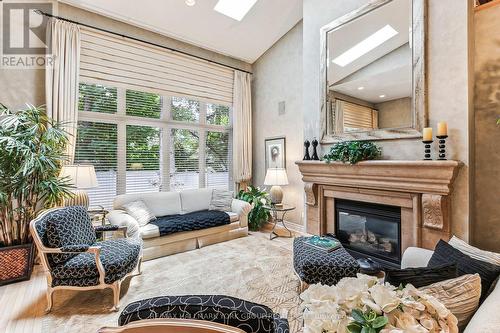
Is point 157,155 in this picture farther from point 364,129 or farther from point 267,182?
point 364,129

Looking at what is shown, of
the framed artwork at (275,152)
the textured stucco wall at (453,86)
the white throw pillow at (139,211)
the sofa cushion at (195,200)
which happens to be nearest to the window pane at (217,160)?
the sofa cushion at (195,200)

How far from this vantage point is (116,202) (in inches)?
139

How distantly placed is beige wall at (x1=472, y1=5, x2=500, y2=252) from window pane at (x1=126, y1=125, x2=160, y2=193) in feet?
14.7

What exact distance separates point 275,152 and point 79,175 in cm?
334

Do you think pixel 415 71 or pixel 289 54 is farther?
pixel 289 54

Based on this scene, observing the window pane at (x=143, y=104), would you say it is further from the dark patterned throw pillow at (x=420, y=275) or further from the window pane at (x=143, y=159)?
the dark patterned throw pillow at (x=420, y=275)

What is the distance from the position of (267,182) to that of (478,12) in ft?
10.9

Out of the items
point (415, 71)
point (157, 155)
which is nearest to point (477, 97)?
point (415, 71)

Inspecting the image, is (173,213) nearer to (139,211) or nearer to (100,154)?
(139,211)

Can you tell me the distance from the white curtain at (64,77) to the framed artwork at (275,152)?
337 cm

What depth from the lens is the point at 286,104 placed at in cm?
475

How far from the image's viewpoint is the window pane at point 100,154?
12.0ft

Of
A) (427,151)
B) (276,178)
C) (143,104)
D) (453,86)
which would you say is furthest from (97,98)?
(453,86)

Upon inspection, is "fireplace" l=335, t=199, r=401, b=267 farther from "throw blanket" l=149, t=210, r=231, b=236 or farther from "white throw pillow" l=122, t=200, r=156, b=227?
"white throw pillow" l=122, t=200, r=156, b=227
